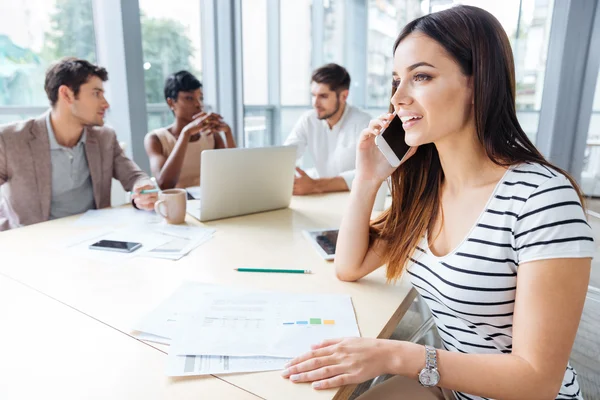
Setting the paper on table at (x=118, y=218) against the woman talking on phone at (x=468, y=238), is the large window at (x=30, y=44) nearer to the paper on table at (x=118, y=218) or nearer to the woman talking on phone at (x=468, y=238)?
the paper on table at (x=118, y=218)

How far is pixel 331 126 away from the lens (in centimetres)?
267

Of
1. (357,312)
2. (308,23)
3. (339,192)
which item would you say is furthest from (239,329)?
(308,23)

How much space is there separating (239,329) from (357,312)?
0.80 ft

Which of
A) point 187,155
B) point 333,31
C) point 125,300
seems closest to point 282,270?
point 125,300

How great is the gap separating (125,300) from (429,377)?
2.04 ft

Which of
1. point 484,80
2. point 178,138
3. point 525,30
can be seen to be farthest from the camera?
point 525,30

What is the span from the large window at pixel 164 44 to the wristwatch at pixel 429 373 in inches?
108

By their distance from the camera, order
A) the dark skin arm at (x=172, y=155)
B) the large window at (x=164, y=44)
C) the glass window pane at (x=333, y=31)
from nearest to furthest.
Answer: the dark skin arm at (x=172, y=155), the large window at (x=164, y=44), the glass window pane at (x=333, y=31)

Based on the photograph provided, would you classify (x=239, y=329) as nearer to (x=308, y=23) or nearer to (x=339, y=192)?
(x=339, y=192)

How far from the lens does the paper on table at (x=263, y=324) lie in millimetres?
672

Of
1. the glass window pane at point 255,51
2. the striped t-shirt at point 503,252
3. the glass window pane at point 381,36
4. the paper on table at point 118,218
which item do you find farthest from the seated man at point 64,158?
the glass window pane at point 381,36

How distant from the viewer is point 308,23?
433 centimetres

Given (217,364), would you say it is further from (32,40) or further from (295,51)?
(295,51)

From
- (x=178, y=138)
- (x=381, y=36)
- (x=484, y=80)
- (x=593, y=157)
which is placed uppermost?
(x=381, y=36)
